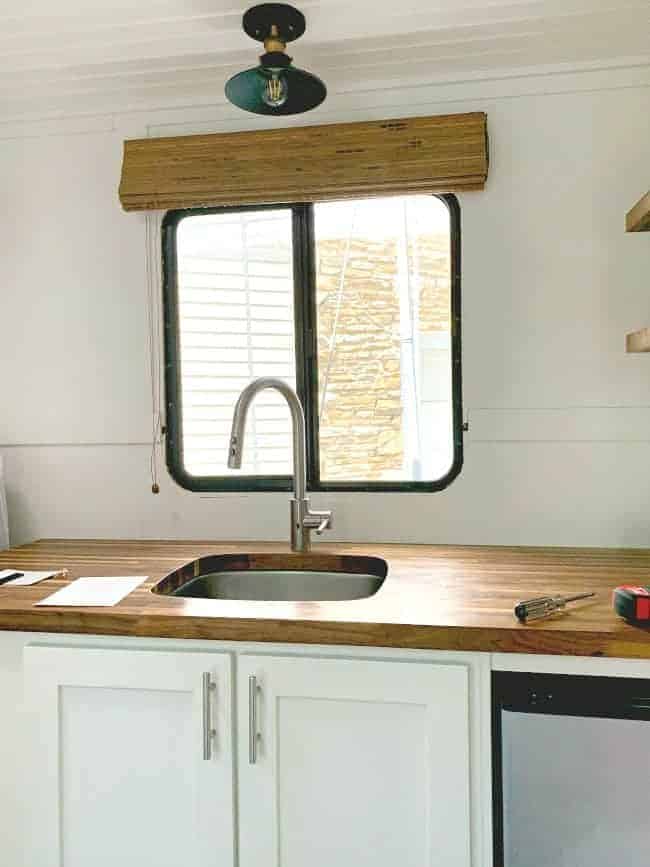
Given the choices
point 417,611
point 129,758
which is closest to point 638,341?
point 417,611

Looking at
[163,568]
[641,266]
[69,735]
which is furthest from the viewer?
[641,266]

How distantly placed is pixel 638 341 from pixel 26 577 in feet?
5.46

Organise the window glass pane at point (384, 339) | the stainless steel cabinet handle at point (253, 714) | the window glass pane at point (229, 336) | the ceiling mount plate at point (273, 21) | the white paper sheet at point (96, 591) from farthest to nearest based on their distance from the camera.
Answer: the window glass pane at point (229, 336) → the window glass pane at point (384, 339) → the ceiling mount plate at point (273, 21) → the white paper sheet at point (96, 591) → the stainless steel cabinet handle at point (253, 714)

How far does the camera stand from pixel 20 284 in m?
2.77

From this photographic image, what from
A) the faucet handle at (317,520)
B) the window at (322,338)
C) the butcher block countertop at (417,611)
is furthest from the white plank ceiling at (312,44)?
the butcher block countertop at (417,611)

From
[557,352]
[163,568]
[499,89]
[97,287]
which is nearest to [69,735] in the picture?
[163,568]

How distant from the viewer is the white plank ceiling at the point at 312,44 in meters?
2.10

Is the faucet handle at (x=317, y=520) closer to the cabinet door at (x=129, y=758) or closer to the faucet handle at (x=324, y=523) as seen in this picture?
the faucet handle at (x=324, y=523)

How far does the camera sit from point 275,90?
81.7 inches

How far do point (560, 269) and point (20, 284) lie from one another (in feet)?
5.73

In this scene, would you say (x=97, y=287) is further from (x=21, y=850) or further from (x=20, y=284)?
(x=21, y=850)

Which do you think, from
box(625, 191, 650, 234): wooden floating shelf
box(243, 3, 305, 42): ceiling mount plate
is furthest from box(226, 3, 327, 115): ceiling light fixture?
box(625, 191, 650, 234): wooden floating shelf

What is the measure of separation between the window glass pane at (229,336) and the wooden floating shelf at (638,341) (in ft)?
3.33

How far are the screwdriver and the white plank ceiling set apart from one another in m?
1.46
